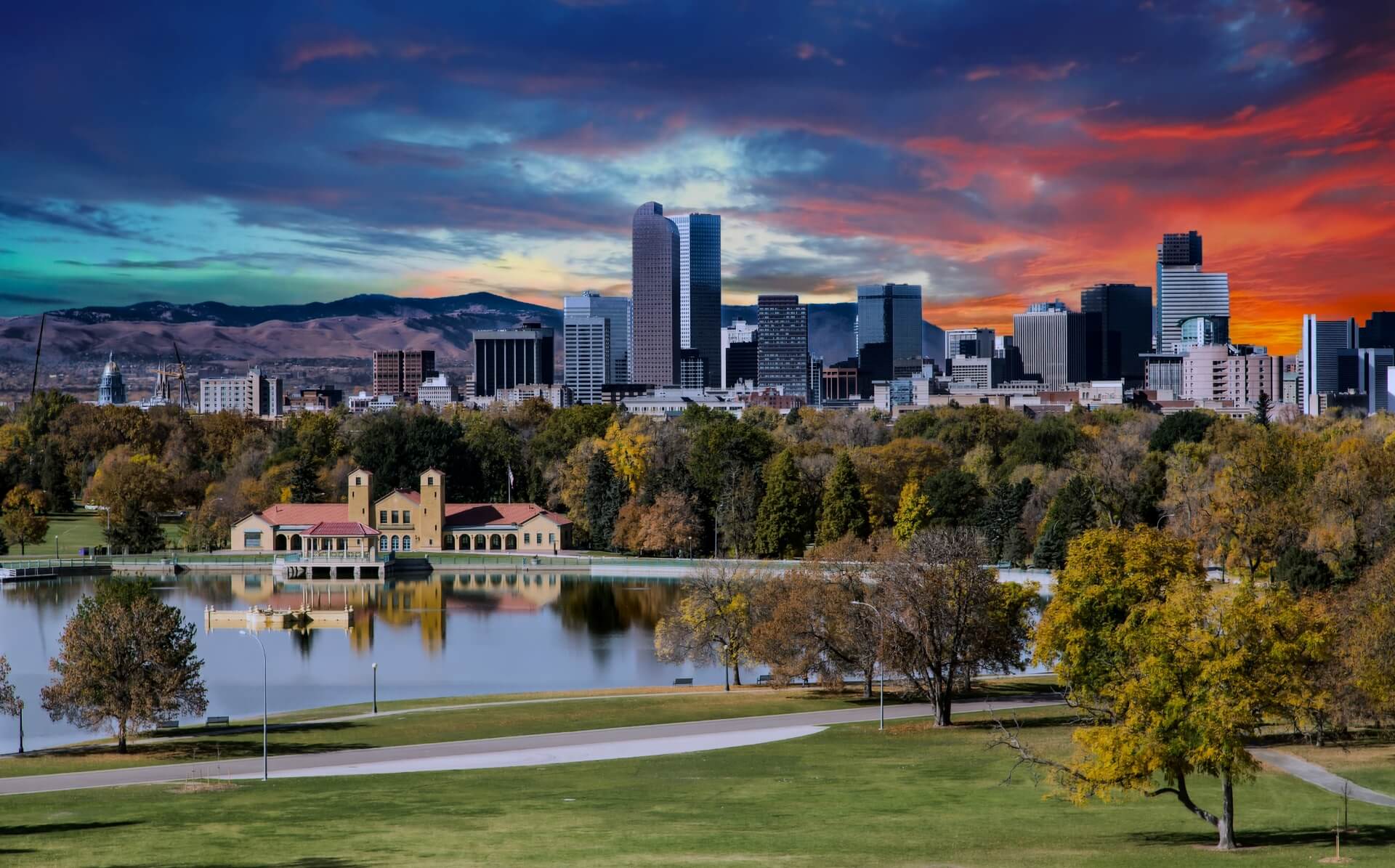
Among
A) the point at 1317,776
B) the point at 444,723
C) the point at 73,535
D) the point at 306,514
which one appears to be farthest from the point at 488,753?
the point at 73,535

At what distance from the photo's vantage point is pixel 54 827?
28.9 m

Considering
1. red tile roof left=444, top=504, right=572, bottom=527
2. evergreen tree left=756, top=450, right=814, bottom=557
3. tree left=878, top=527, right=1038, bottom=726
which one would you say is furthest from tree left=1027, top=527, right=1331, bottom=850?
red tile roof left=444, top=504, right=572, bottom=527

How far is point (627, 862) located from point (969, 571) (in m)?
24.7

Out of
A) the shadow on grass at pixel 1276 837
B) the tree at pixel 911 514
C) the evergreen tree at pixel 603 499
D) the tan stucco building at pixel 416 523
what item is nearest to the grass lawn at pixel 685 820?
the shadow on grass at pixel 1276 837

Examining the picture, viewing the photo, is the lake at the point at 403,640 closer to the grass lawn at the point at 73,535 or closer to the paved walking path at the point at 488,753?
the paved walking path at the point at 488,753

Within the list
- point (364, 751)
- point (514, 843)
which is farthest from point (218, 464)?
point (514, 843)

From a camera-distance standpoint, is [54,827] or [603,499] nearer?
[54,827]

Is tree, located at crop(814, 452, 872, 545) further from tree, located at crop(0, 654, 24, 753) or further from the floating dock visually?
tree, located at crop(0, 654, 24, 753)

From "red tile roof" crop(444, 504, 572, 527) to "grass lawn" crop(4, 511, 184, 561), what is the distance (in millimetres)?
23574

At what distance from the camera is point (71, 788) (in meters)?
34.2

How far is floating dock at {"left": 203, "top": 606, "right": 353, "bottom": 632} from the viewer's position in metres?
77.0

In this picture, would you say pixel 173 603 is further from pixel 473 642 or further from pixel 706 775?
pixel 706 775

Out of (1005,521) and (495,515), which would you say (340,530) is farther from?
(1005,521)

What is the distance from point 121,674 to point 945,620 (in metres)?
24.7
